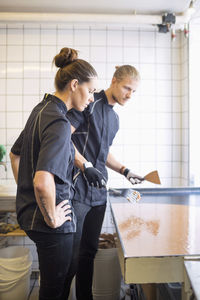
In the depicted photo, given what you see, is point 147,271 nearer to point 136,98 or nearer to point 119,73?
point 119,73

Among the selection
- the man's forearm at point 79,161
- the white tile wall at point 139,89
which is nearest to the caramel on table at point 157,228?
the man's forearm at point 79,161

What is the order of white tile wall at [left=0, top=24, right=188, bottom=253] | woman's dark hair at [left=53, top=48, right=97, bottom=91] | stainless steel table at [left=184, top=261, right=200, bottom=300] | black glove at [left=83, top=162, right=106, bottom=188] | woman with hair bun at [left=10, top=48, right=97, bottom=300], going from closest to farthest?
stainless steel table at [left=184, top=261, right=200, bottom=300] < woman with hair bun at [left=10, top=48, right=97, bottom=300] < woman's dark hair at [left=53, top=48, right=97, bottom=91] < black glove at [left=83, top=162, right=106, bottom=188] < white tile wall at [left=0, top=24, right=188, bottom=253]

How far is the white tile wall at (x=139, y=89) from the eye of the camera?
2785 millimetres

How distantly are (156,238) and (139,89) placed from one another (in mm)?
1980

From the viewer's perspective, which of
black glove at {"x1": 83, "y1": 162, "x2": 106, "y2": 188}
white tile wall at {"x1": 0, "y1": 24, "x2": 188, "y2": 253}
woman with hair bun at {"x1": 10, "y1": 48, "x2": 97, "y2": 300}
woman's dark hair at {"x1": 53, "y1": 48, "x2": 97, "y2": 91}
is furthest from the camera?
white tile wall at {"x1": 0, "y1": 24, "x2": 188, "y2": 253}

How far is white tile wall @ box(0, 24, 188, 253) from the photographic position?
279 centimetres

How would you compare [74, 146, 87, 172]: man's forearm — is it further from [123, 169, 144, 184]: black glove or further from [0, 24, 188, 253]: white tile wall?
[0, 24, 188, 253]: white tile wall

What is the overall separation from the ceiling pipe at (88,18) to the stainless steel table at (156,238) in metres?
1.61

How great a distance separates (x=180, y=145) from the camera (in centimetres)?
289

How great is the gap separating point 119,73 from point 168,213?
900 millimetres

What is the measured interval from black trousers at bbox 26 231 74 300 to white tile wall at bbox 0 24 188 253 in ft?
5.26

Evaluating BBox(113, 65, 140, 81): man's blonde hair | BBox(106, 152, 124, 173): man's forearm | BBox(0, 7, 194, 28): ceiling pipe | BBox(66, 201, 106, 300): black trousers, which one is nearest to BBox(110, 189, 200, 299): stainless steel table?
BBox(66, 201, 106, 300): black trousers

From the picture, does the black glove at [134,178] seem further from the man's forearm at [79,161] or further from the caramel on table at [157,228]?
the man's forearm at [79,161]

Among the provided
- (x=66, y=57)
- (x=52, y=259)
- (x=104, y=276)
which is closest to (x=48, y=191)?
(x=52, y=259)
